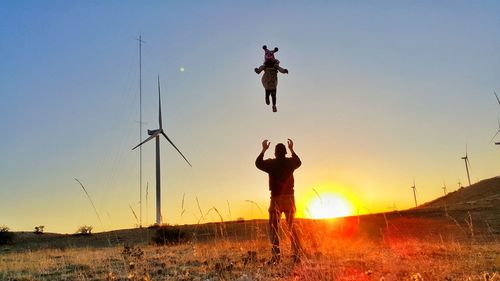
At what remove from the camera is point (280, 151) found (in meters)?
10.1

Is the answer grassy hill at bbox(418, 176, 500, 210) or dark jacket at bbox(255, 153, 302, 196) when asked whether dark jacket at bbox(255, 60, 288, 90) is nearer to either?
dark jacket at bbox(255, 153, 302, 196)

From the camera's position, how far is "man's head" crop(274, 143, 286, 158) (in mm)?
10070

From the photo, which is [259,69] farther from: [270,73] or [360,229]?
[360,229]

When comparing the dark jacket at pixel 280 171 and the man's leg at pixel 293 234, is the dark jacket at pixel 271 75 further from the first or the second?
the man's leg at pixel 293 234

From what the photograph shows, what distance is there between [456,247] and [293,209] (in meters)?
6.37

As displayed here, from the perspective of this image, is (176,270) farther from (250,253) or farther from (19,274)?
(19,274)

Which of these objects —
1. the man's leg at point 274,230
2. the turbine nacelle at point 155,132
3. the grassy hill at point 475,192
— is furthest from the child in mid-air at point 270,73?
the grassy hill at point 475,192

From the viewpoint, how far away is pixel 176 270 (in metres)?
9.49

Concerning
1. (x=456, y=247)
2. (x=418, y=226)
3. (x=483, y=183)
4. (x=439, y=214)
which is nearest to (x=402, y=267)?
(x=456, y=247)

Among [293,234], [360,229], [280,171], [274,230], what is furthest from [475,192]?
[293,234]

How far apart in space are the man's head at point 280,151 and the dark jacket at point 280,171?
0.09 m

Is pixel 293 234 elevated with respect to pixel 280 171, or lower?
lower

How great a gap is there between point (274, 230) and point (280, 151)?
61.3 inches

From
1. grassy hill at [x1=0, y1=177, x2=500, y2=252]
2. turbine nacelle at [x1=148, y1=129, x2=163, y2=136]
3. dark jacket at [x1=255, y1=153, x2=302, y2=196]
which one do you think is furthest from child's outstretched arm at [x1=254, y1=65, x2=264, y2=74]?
turbine nacelle at [x1=148, y1=129, x2=163, y2=136]
